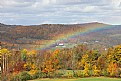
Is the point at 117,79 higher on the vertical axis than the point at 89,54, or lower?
lower

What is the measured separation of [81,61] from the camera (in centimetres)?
10569

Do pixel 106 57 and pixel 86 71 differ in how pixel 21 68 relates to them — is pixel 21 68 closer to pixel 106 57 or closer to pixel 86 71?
pixel 86 71

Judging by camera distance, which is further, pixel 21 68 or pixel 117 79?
pixel 21 68

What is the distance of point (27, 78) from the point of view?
287ft

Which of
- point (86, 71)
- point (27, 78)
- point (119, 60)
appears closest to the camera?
point (27, 78)

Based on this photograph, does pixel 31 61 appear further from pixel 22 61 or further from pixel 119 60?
pixel 119 60

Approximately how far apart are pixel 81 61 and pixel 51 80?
20.4 meters

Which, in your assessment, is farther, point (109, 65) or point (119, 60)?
point (119, 60)

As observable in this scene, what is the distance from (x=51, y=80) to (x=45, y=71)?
336 inches

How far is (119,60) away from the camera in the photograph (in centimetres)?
10225

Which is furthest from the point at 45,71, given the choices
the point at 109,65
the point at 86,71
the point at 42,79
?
the point at 109,65

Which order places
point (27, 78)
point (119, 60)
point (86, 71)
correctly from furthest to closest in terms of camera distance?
point (119, 60) < point (86, 71) < point (27, 78)

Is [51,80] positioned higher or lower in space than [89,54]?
lower

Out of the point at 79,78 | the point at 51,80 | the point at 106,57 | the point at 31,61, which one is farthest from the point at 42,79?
the point at 106,57
